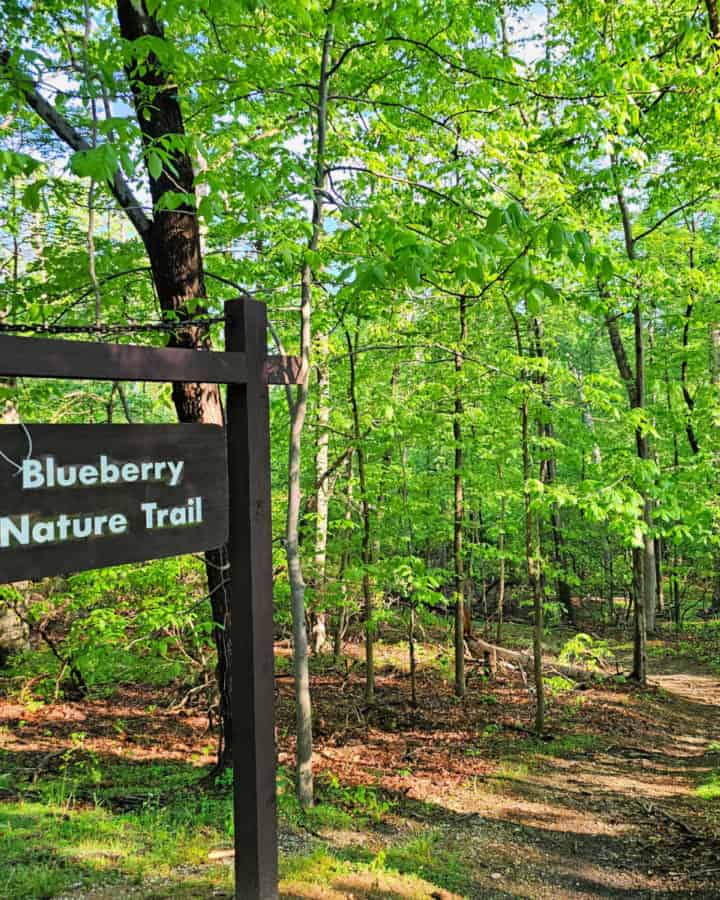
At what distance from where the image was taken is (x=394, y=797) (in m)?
6.59

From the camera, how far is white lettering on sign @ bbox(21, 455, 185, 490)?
1.87 meters

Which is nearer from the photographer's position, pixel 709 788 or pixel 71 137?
pixel 71 137

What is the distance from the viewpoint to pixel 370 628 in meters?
8.21

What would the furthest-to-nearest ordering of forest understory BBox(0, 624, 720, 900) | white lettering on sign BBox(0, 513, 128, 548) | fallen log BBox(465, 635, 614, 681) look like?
fallen log BBox(465, 635, 614, 681)
forest understory BBox(0, 624, 720, 900)
white lettering on sign BBox(0, 513, 128, 548)

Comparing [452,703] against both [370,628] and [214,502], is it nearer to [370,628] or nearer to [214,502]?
[370,628]

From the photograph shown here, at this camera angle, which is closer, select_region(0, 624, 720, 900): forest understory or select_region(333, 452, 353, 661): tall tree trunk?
select_region(0, 624, 720, 900): forest understory

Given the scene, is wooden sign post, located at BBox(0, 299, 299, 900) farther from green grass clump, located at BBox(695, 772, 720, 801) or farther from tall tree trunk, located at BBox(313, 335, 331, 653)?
green grass clump, located at BBox(695, 772, 720, 801)

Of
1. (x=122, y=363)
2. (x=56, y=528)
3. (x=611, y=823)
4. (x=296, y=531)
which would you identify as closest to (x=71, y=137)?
(x=296, y=531)

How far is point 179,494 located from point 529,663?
11.5 metres

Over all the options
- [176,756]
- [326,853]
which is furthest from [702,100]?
[176,756]

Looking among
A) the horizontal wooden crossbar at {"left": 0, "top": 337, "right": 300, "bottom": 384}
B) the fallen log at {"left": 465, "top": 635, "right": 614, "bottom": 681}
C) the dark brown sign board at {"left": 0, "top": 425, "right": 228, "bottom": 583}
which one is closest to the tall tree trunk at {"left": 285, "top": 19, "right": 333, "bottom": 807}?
the horizontal wooden crossbar at {"left": 0, "top": 337, "right": 300, "bottom": 384}

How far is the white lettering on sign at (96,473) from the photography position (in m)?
1.87

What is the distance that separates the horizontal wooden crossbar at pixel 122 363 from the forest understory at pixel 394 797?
282 centimetres

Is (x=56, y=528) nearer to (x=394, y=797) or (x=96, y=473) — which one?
(x=96, y=473)
